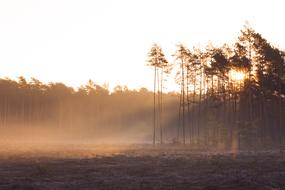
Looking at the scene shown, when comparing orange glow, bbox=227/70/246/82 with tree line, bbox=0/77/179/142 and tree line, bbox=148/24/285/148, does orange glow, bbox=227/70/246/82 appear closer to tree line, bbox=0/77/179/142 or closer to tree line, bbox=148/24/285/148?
tree line, bbox=148/24/285/148

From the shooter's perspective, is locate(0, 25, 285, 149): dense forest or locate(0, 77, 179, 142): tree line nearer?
locate(0, 25, 285, 149): dense forest

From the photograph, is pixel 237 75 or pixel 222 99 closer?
pixel 237 75

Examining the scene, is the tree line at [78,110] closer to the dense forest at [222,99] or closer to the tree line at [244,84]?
the dense forest at [222,99]

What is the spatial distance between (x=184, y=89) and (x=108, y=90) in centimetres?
7607

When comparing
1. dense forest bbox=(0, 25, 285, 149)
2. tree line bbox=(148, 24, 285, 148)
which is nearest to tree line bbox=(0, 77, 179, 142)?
dense forest bbox=(0, 25, 285, 149)

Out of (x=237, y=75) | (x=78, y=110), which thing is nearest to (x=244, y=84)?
(x=237, y=75)

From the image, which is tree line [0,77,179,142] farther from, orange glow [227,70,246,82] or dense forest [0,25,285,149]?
orange glow [227,70,246,82]

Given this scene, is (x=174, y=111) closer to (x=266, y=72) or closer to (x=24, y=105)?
(x=24, y=105)

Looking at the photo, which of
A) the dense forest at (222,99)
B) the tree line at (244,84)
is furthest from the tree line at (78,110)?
the tree line at (244,84)

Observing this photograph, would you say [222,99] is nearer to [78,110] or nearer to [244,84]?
[244,84]

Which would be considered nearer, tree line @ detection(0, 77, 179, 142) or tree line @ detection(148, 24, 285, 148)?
tree line @ detection(148, 24, 285, 148)

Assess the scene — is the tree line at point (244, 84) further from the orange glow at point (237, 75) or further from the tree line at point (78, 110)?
the tree line at point (78, 110)

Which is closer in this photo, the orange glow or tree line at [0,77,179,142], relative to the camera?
the orange glow

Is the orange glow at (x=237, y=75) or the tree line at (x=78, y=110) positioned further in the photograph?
the tree line at (x=78, y=110)
